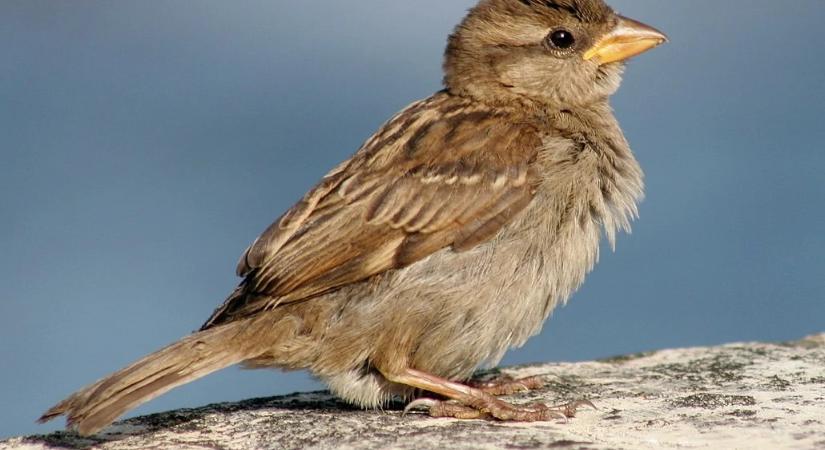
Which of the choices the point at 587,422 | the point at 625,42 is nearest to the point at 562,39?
the point at 625,42

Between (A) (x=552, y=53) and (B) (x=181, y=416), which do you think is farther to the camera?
(A) (x=552, y=53)

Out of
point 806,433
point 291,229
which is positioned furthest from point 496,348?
point 806,433

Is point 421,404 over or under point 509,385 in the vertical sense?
under

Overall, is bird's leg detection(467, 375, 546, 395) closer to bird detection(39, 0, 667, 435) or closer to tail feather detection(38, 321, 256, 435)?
bird detection(39, 0, 667, 435)

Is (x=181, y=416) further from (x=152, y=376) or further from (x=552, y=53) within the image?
(x=552, y=53)

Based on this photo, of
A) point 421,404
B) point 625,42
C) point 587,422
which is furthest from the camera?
point 625,42

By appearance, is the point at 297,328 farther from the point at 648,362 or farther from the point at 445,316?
the point at 648,362

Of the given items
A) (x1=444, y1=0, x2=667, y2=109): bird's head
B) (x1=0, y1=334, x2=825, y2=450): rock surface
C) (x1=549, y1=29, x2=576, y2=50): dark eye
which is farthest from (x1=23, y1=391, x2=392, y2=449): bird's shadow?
(x1=549, y1=29, x2=576, y2=50): dark eye

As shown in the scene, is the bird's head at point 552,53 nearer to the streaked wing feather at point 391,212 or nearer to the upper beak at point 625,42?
the upper beak at point 625,42
